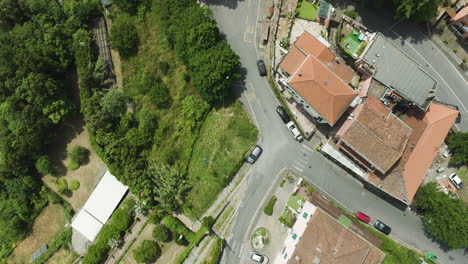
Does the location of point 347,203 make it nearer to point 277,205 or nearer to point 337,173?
point 337,173

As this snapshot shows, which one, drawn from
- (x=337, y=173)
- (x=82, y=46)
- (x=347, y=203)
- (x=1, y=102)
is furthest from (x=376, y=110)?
(x=1, y=102)

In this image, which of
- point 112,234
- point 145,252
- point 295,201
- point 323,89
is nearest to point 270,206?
point 295,201

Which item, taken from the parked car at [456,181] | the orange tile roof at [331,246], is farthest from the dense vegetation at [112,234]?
the parked car at [456,181]

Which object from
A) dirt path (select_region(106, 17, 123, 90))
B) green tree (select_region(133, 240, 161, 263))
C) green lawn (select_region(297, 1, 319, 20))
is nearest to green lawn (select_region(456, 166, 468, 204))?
green lawn (select_region(297, 1, 319, 20))

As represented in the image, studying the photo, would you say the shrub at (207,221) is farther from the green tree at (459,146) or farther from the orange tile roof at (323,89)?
the green tree at (459,146)

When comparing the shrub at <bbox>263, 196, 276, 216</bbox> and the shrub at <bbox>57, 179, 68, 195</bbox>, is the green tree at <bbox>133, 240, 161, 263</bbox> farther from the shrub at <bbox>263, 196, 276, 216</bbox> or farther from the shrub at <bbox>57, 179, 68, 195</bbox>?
the shrub at <bbox>263, 196, 276, 216</bbox>

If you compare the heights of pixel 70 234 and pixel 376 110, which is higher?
pixel 376 110

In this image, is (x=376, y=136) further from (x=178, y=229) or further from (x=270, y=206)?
(x=178, y=229)
